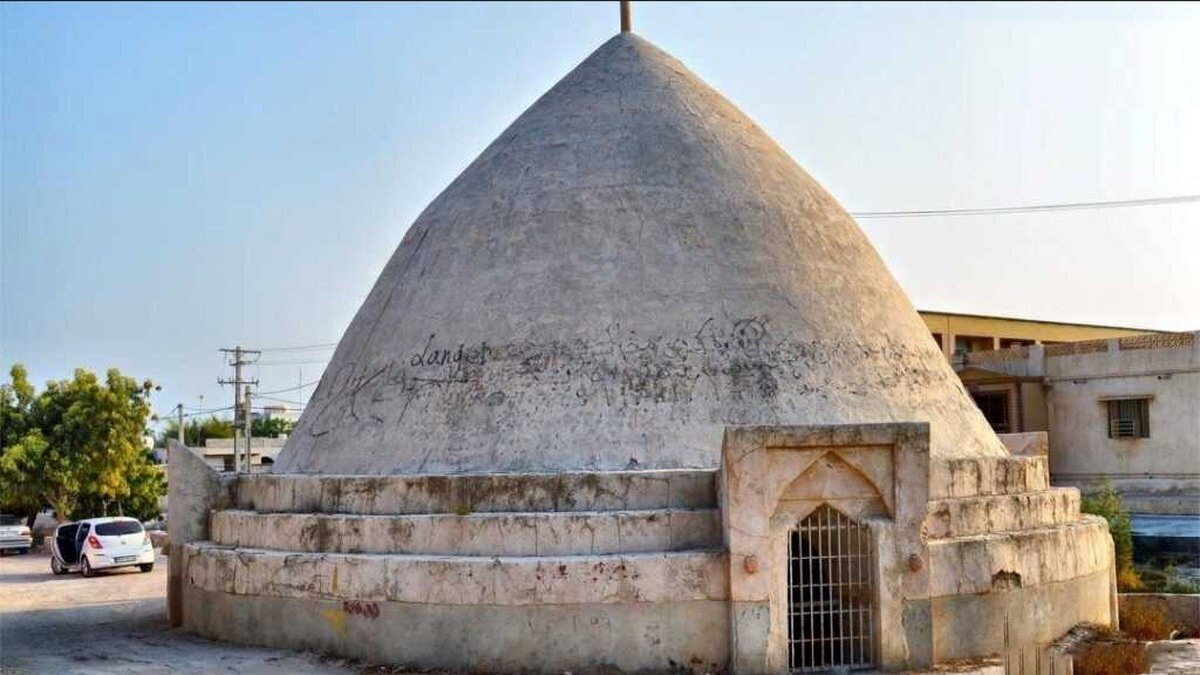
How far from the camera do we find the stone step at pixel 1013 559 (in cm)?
1262

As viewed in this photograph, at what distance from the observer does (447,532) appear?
12.6m

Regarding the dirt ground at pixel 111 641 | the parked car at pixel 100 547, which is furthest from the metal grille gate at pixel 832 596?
the parked car at pixel 100 547

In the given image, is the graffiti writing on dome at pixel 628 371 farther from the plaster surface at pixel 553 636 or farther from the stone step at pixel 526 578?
the plaster surface at pixel 553 636

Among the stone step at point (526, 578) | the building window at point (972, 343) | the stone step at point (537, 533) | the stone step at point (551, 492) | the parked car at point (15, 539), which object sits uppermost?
the building window at point (972, 343)

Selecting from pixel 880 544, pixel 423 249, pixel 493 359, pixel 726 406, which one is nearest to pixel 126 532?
pixel 423 249

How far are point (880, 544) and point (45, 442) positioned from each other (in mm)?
29913

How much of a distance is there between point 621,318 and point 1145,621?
8.18 meters

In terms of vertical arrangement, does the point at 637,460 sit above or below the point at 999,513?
above

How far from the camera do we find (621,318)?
14180 millimetres

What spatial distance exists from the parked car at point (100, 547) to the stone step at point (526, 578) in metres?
14.9

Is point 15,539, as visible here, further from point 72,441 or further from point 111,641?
point 111,641

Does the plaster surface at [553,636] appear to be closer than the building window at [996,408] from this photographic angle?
Yes

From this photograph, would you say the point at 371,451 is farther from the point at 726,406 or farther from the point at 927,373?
the point at 927,373

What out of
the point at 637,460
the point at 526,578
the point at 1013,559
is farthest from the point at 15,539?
the point at 1013,559
